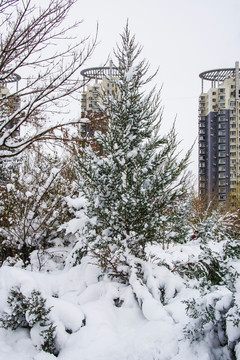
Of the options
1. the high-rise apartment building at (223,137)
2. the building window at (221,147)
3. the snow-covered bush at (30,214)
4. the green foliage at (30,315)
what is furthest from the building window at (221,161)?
the green foliage at (30,315)

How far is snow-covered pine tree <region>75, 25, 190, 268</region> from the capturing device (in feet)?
17.3

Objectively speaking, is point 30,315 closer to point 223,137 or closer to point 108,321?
point 108,321

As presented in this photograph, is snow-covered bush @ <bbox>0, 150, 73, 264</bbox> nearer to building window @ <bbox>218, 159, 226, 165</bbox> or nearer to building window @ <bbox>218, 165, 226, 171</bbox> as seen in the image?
building window @ <bbox>218, 165, 226, 171</bbox>

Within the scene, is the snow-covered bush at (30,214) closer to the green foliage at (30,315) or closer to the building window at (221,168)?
the green foliage at (30,315)

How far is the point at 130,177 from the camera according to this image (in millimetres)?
5578

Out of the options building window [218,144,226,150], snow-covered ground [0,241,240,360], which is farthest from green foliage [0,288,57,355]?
building window [218,144,226,150]

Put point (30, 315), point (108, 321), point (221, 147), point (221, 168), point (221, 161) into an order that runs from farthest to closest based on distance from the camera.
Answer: point (221, 147), point (221, 161), point (221, 168), point (108, 321), point (30, 315)

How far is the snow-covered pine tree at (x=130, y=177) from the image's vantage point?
5281 millimetres

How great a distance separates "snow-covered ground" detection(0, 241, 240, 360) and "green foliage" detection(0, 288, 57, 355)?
0.26ft

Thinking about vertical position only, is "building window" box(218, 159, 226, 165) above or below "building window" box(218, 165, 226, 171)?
above

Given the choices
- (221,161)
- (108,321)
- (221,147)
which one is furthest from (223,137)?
(108,321)

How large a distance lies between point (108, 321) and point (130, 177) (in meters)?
2.53

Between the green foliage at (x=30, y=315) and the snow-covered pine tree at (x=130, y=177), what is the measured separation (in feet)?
4.98

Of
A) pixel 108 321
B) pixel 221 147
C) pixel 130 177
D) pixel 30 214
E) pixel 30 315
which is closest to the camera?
pixel 30 315
